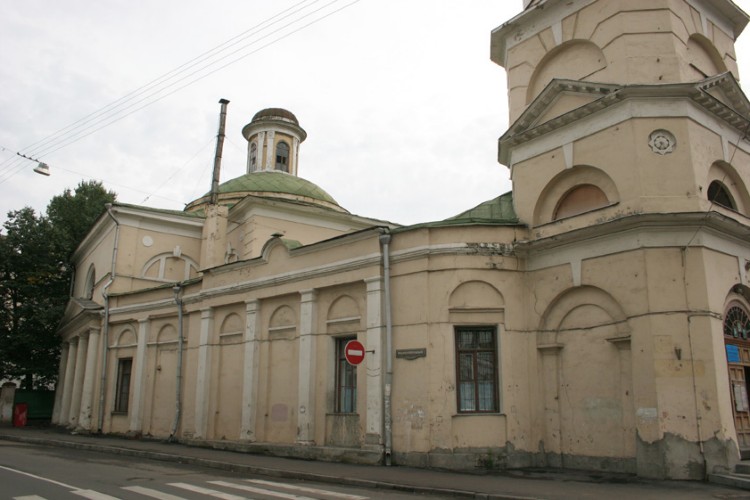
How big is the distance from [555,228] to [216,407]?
454 inches

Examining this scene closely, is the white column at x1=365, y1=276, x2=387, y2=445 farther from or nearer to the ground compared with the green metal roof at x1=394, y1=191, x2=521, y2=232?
nearer to the ground

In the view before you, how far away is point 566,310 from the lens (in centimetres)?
1411

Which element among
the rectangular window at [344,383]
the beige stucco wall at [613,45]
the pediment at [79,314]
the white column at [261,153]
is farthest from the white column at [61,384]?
the beige stucco wall at [613,45]

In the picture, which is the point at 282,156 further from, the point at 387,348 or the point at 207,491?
the point at 207,491

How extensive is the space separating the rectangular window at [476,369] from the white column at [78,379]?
18.2m

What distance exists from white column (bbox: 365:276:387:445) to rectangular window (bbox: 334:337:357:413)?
114cm

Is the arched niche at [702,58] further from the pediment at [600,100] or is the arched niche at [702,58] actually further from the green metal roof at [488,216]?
the green metal roof at [488,216]

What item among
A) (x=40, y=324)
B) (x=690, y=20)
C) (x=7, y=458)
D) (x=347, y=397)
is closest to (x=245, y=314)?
(x=347, y=397)

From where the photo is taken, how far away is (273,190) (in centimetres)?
2806

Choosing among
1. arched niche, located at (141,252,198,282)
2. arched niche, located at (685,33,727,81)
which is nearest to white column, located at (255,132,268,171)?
arched niche, located at (141,252,198,282)

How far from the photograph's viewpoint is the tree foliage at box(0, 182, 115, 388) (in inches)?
1203

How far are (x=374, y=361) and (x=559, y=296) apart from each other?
180 inches

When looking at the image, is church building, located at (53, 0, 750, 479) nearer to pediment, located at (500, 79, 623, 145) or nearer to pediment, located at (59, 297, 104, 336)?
pediment, located at (500, 79, 623, 145)

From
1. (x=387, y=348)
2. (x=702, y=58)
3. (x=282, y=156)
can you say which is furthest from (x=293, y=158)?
(x=702, y=58)
